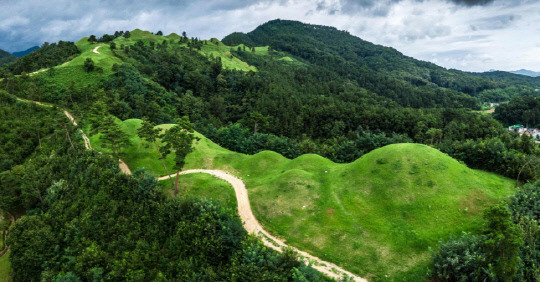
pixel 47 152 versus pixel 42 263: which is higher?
pixel 47 152

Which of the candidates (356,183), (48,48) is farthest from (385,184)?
(48,48)

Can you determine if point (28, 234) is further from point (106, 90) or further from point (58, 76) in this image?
point (58, 76)

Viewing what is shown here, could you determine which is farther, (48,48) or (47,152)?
(48,48)

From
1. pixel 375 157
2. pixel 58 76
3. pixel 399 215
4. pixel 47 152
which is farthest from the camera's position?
pixel 58 76

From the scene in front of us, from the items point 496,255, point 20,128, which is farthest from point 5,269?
point 496,255

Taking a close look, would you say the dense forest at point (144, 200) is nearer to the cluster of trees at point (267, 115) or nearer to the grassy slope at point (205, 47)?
the cluster of trees at point (267, 115)

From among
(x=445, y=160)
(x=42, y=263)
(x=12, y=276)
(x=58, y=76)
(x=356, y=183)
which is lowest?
(x=12, y=276)

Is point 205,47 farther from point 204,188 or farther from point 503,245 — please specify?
point 503,245
